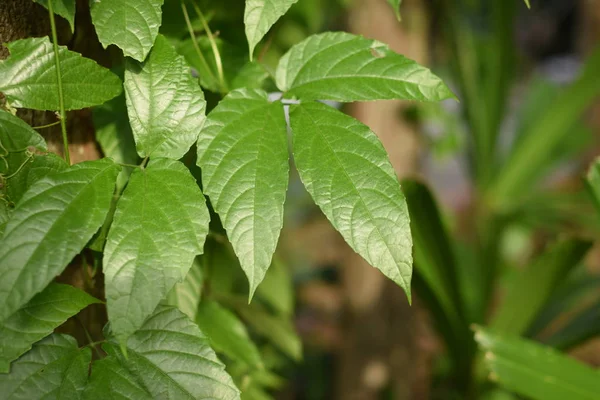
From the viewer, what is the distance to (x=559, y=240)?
1226 millimetres

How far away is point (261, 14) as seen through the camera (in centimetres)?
58

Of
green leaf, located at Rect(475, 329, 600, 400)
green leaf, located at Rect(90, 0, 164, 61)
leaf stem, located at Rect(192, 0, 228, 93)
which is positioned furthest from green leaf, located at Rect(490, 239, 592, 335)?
green leaf, located at Rect(90, 0, 164, 61)

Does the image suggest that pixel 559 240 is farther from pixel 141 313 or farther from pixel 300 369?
pixel 300 369

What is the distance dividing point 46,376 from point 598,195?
0.94 meters

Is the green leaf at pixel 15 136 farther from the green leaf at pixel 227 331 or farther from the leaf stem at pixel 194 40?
the green leaf at pixel 227 331

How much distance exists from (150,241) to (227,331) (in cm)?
37

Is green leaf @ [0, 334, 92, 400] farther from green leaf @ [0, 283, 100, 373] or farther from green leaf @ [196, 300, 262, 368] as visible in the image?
green leaf @ [196, 300, 262, 368]

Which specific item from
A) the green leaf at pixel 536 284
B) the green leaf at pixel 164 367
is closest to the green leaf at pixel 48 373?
the green leaf at pixel 164 367

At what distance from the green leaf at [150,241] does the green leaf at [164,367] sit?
0.10m

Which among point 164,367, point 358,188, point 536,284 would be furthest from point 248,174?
point 536,284

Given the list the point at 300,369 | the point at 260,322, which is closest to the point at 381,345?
the point at 300,369

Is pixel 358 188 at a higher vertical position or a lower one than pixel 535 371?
higher

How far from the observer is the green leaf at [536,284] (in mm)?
1199

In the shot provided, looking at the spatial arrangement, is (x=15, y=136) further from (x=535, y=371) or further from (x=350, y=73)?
(x=535, y=371)
